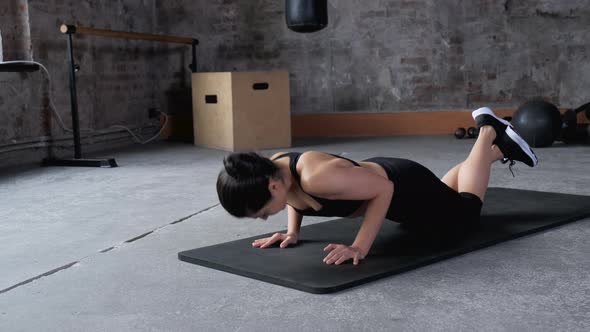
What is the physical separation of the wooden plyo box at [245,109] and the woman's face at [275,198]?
3819mm

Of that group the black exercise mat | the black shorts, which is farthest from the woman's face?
the black shorts

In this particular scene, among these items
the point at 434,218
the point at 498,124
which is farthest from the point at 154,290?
the point at 498,124

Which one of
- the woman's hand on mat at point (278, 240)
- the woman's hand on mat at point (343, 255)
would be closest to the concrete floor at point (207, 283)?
the woman's hand on mat at point (343, 255)

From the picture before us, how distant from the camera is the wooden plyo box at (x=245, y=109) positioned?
20.0 ft

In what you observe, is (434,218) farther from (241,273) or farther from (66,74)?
(66,74)

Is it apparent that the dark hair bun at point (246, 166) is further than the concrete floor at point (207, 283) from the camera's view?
Yes

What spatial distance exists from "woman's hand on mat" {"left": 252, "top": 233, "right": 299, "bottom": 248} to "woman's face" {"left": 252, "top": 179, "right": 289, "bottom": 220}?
1.41 ft

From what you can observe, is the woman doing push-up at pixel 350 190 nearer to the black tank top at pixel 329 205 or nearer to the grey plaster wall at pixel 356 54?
the black tank top at pixel 329 205

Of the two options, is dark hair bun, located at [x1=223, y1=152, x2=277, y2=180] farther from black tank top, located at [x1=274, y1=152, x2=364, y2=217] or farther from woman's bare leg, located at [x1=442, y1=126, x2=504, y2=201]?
woman's bare leg, located at [x1=442, y1=126, x2=504, y2=201]

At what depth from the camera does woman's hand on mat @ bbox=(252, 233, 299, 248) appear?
2719mm

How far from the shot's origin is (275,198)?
2281 millimetres

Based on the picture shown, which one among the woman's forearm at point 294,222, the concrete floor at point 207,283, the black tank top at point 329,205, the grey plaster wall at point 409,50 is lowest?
the concrete floor at point 207,283

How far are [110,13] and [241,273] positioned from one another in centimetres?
505

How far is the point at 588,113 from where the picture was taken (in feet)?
20.4
